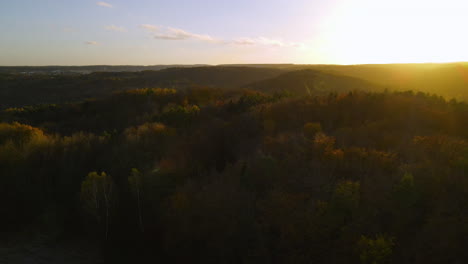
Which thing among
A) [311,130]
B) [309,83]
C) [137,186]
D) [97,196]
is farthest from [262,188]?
[309,83]

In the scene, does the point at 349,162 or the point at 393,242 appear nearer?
the point at 393,242

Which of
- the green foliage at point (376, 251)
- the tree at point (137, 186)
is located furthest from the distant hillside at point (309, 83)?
the green foliage at point (376, 251)

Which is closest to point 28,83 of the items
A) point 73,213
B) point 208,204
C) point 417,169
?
point 73,213

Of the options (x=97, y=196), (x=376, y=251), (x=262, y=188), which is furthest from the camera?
(x=97, y=196)

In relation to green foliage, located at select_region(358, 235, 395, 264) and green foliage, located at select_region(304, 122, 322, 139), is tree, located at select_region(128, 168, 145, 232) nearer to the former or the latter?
green foliage, located at select_region(358, 235, 395, 264)

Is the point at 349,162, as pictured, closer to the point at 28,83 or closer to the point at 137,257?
the point at 137,257

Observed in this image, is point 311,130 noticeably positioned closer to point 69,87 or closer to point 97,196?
point 97,196

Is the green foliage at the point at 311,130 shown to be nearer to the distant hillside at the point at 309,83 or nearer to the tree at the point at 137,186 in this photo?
the tree at the point at 137,186

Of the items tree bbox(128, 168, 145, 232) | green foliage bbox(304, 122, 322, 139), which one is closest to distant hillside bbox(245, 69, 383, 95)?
green foliage bbox(304, 122, 322, 139)
